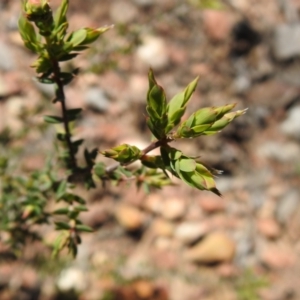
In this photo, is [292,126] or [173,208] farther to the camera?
[292,126]

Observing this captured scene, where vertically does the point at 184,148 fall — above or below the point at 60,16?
below

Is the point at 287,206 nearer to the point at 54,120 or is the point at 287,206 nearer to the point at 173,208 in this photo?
the point at 173,208

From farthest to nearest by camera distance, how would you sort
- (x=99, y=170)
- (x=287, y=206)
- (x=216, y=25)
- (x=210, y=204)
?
(x=216, y=25), (x=287, y=206), (x=210, y=204), (x=99, y=170)

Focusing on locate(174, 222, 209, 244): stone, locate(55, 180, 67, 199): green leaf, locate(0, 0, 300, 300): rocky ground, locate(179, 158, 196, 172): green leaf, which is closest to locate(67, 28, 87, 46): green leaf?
locate(179, 158, 196, 172): green leaf

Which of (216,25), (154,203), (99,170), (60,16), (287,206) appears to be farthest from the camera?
(216,25)

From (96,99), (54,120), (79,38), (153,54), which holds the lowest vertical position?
(96,99)

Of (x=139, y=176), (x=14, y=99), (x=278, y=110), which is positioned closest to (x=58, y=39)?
(x=139, y=176)

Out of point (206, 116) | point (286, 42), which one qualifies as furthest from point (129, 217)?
point (206, 116)

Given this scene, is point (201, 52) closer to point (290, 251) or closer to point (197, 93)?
point (197, 93)
